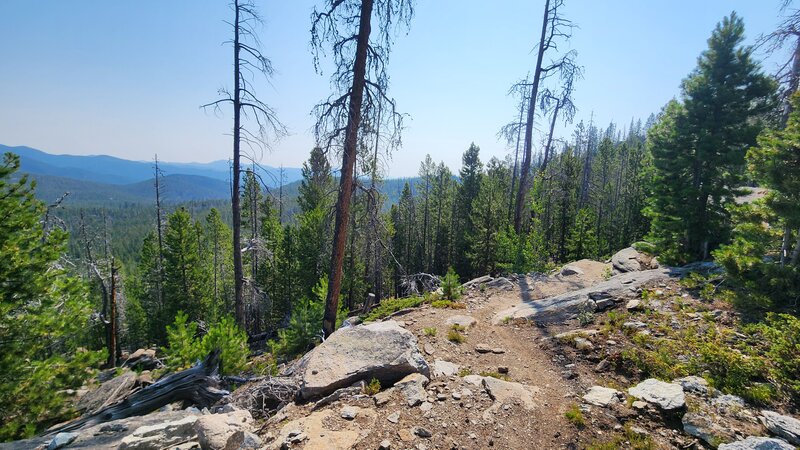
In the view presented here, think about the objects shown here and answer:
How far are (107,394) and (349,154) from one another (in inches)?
359

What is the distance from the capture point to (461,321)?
8.53 meters

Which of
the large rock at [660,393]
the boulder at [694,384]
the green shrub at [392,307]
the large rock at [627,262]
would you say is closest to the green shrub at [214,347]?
the green shrub at [392,307]

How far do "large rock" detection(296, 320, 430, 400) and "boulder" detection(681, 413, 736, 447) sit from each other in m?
3.46

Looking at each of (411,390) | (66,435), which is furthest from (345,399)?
(66,435)

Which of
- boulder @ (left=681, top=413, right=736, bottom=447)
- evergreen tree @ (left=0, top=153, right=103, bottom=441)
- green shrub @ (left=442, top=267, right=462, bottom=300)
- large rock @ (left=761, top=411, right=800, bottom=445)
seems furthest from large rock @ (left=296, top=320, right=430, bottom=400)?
evergreen tree @ (left=0, top=153, right=103, bottom=441)

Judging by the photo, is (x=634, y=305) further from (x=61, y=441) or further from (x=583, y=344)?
(x=61, y=441)

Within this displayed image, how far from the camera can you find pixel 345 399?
5160 millimetres

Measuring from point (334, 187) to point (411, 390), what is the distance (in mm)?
4999

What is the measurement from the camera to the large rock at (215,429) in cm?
418

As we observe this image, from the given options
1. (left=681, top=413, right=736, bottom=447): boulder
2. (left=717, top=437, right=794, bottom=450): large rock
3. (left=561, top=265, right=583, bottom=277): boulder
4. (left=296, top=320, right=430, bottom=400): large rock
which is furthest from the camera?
(left=561, top=265, right=583, bottom=277): boulder

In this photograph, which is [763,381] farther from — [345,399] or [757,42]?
[757,42]

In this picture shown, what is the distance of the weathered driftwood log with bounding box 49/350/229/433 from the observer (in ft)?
21.1

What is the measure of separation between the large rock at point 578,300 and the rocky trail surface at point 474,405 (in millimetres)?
534

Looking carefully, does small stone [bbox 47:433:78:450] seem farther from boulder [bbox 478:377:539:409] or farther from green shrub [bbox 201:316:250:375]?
boulder [bbox 478:377:539:409]
